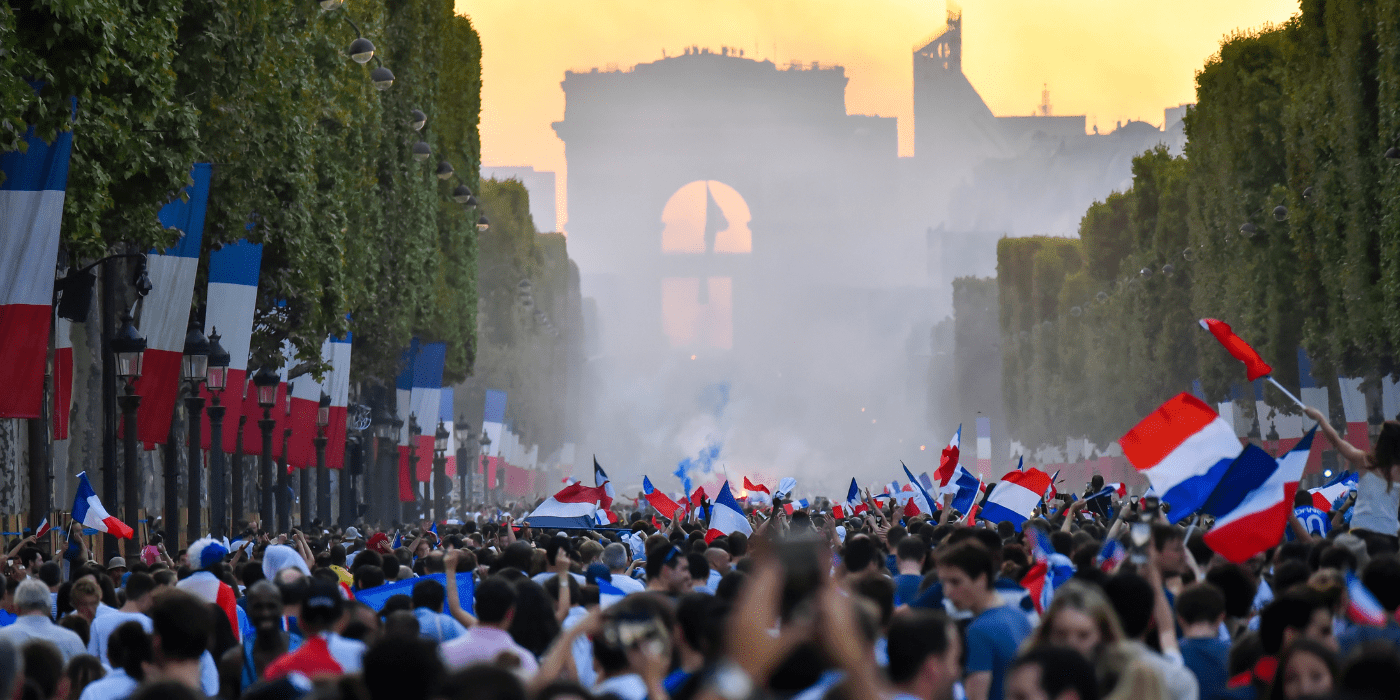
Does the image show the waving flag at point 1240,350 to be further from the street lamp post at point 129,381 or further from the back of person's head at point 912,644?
the street lamp post at point 129,381

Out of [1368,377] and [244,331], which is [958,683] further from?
[1368,377]

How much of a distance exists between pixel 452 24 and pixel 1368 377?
24825mm

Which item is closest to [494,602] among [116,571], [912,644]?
[912,644]

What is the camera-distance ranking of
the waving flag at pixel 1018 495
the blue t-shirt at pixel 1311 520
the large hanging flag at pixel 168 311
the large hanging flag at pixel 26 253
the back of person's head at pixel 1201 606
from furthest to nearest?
the large hanging flag at pixel 168 311, the waving flag at pixel 1018 495, the large hanging flag at pixel 26 253, the blue t-shirt at pixel 1311 520, the back of person's head at pixel 1201 606

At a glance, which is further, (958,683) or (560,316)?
(560,316)

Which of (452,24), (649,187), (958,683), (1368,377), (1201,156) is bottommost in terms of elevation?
(958,683)

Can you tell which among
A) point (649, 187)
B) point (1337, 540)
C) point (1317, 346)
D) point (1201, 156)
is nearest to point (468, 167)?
point (1201, 156)

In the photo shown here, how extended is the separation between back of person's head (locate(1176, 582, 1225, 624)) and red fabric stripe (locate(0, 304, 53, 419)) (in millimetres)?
11605

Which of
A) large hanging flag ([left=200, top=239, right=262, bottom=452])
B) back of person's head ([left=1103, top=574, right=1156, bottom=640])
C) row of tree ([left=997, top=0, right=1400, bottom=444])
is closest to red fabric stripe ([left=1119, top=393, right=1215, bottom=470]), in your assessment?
back of person's head ([left=1103, top=574, right=1156, bottom=640])

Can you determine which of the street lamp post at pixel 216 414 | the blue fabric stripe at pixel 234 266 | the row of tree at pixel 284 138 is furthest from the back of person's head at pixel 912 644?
the blue fabric stripe at pixel 234 266

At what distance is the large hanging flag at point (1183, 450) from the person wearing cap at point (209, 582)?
4.95 m

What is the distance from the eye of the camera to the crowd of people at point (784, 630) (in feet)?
14.3

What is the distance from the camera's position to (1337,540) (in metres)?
9.38

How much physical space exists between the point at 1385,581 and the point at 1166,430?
2.40 meters
